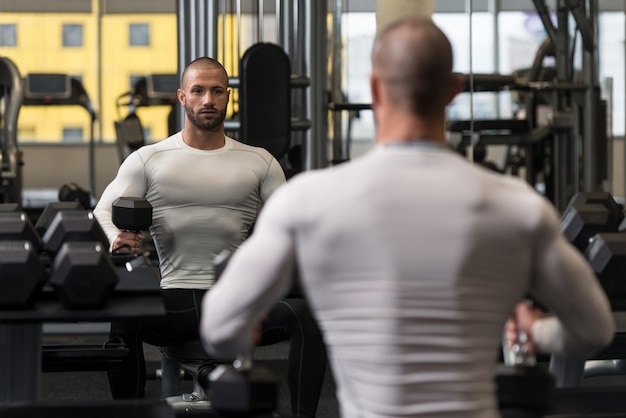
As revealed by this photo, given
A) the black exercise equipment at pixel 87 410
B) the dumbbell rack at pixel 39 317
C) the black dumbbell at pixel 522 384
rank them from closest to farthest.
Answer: the black dumbbell at pixel 522 384 → the dumbbell rack at pixel 39 317 → the black exercise equipment at pixel 87 410

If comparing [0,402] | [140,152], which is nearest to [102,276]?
[0,402]

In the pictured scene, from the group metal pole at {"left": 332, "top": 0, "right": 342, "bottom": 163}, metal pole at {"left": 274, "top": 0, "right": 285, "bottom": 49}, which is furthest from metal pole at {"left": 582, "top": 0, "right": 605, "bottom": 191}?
metal pole at {"left": 274, "top": 0, "right": 285, "bottom": 49}

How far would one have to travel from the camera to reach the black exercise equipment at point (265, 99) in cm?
461

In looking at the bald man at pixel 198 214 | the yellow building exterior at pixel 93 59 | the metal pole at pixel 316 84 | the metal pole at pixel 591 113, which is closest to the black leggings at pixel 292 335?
A: the bald man at pixel 198 214

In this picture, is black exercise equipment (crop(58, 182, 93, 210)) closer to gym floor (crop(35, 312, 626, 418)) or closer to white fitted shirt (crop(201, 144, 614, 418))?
gym floor (crop(35, 312, 626, 418))

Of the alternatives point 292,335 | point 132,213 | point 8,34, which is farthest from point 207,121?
point 8,34

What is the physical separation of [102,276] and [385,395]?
0.78 meters

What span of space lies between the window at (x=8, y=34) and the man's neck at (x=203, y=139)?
247 inches

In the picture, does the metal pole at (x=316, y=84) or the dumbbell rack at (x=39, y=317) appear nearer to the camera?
the dumbbell rack at (x=39, y=317)

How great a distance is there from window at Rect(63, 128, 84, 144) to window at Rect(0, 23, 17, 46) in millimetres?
886

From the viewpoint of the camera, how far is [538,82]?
6434 mm

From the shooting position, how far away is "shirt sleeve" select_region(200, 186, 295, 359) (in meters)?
1.44

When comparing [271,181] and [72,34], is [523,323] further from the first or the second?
[72,34]

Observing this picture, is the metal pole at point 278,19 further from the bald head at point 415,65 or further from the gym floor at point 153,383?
the bald head at point 415,65
